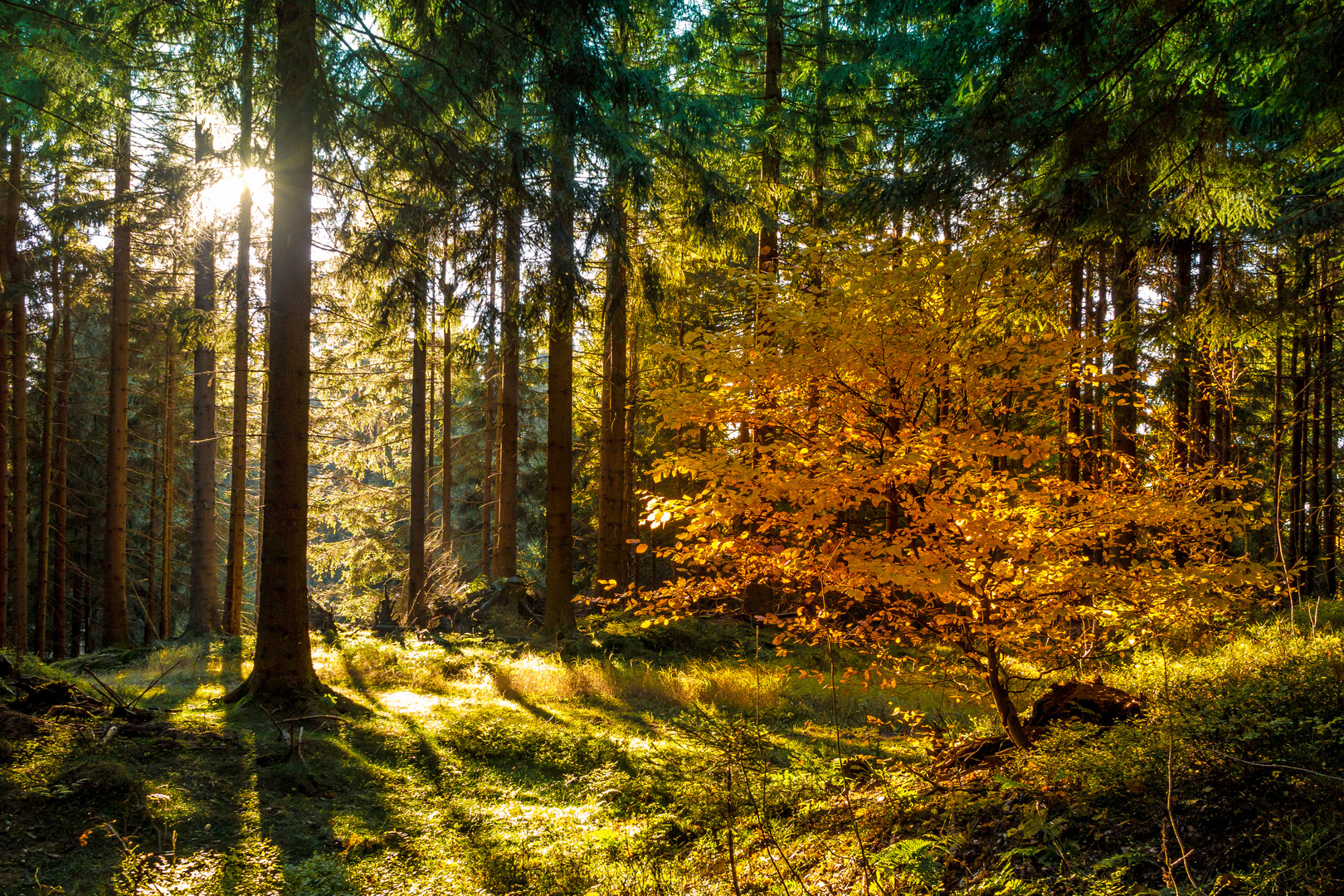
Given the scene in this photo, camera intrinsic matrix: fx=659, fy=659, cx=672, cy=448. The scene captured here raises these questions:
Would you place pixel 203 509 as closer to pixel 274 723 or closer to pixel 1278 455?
pixel 274 723

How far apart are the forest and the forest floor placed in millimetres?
34

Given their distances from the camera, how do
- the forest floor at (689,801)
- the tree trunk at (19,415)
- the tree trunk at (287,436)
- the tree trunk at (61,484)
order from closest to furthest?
the forest floor at (689,801), the tree trunk at (287,436), the tree trunk at (19,415), the tree trunk at (61,484)

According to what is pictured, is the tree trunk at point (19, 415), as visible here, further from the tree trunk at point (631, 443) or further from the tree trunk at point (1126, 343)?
the tree trunk at point (1126, 343)

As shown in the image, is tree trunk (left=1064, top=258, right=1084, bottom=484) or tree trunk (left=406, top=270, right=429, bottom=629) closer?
tree trunk (left=1064, top=258, right=1084, bottom=484)

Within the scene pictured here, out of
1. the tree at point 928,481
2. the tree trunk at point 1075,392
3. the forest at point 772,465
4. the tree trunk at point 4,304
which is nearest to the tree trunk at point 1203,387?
the forest at point 772,465

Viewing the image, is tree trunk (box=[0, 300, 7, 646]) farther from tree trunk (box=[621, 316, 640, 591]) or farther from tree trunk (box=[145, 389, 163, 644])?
tree trunk (box=[621, 316, 640, 591])

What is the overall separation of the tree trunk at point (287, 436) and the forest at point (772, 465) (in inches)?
1.6

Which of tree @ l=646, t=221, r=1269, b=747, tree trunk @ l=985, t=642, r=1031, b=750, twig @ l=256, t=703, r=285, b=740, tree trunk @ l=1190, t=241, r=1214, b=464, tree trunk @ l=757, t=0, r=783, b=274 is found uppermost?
tree trunk @ l=757, t=0, r=783, b=274

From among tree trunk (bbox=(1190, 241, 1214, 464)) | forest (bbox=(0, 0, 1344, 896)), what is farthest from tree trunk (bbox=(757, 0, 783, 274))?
tree trunk (bbox=(1190, 241, 1214, 464))

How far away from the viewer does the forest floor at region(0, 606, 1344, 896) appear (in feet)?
9.73

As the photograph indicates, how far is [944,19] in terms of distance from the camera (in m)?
5.10

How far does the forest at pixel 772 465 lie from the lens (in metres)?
3.58

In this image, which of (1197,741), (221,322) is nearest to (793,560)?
(1197,741)

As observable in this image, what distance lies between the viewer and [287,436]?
6.73 metres
